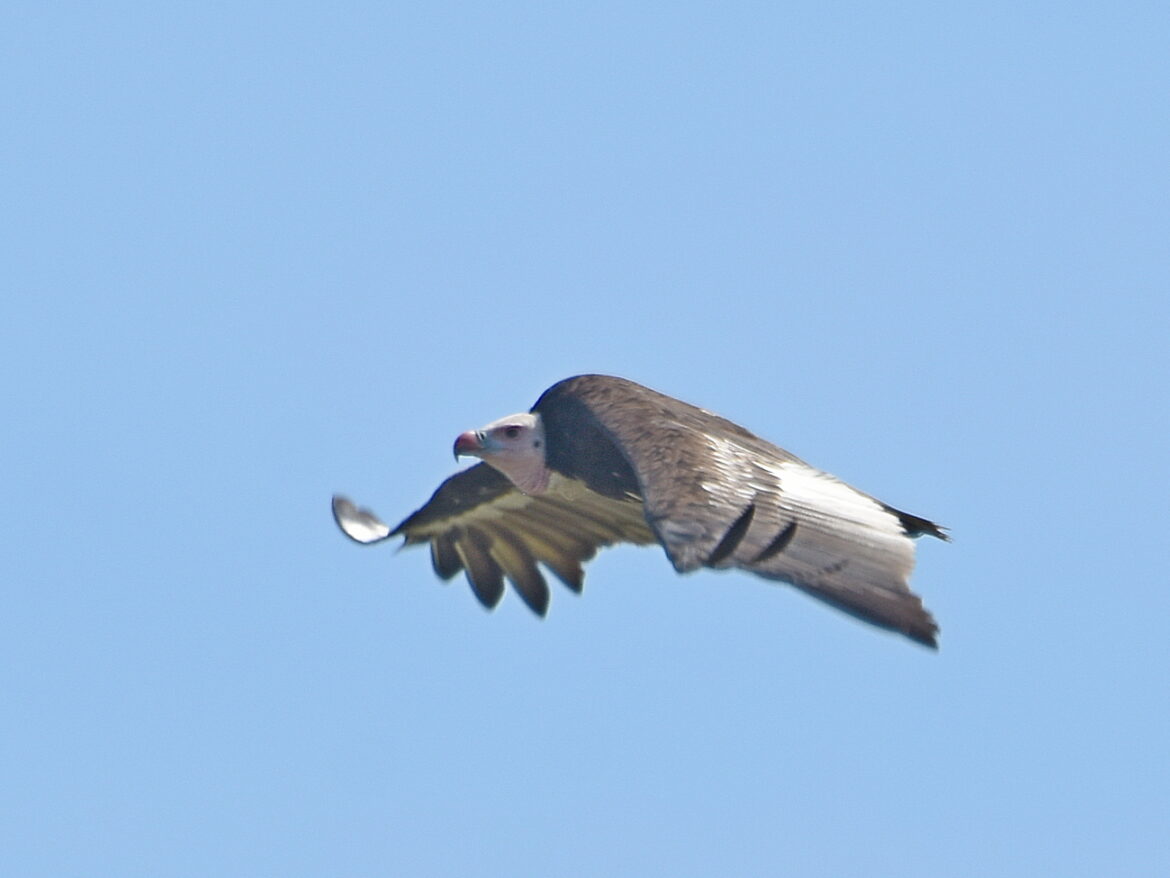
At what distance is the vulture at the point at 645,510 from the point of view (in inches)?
392

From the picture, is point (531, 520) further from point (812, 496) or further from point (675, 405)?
point (812, 496)

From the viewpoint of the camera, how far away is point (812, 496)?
11430 millimetres

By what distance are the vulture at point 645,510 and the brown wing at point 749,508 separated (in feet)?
0.04

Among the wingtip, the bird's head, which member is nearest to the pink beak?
the bird's head

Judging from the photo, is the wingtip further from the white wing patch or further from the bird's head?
the bird's head

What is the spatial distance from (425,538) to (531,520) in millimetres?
951

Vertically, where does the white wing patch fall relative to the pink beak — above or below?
below

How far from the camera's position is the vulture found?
997 centimetres

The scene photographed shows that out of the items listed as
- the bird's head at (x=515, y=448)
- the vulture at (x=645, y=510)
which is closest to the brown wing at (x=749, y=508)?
the vulture at (x=645, y=510)

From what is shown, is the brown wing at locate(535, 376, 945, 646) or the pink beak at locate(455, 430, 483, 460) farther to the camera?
the pink beak at locate(455, 430, 483, 460)

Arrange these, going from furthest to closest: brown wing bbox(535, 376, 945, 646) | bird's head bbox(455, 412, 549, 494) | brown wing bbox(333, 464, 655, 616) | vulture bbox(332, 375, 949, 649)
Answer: brown wing bbox(333, 464, 655, 616) → bird's head bbox(455, 412, 549, 494) → vulture bbox(332, 375, 949, 649) → brown wing bbox(535, 376, 945, 646)

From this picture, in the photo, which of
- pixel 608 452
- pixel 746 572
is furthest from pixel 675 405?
pixel 746 572

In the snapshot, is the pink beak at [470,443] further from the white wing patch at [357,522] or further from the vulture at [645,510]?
the white wing patch at [357,522]

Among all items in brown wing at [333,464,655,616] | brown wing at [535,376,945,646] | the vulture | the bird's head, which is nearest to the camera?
brown wing at [535,376,945,646]
